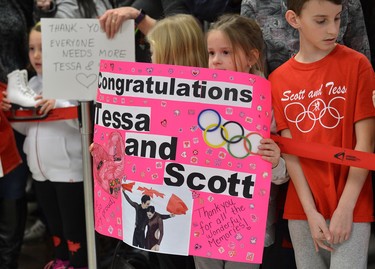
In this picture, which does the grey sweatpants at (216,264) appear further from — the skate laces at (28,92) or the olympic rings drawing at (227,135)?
the skate laces at (28,92)

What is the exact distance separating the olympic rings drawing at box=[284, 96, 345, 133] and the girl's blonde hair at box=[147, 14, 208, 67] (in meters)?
0.50

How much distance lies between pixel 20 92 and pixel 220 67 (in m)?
1.34

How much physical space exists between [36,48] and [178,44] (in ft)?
3.68

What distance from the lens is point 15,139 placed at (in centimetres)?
353

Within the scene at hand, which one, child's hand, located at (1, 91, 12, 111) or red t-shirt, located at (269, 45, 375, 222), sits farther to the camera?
child's hand, located at (1, 91, 12, 111)

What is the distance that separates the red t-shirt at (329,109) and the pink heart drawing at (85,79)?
3.23 ft

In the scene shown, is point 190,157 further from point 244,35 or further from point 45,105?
point 45,105

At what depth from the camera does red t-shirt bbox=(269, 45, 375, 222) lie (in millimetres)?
2219

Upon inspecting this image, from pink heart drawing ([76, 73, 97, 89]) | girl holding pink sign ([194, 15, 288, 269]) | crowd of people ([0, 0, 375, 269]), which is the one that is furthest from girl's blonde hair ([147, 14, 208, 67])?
pink heart drawing ([76, 73, 97, 89])

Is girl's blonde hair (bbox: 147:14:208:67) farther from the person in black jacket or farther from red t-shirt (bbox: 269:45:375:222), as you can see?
the person in black jacket

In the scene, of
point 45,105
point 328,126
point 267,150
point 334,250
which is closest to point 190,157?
point 267,150

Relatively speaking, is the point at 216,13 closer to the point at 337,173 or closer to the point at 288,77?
the point at 288,77

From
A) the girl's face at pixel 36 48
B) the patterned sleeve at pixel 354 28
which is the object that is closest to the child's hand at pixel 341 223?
the patterned sleeve at pixel 354 28

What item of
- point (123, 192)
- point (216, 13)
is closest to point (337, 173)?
point (123, 192)
